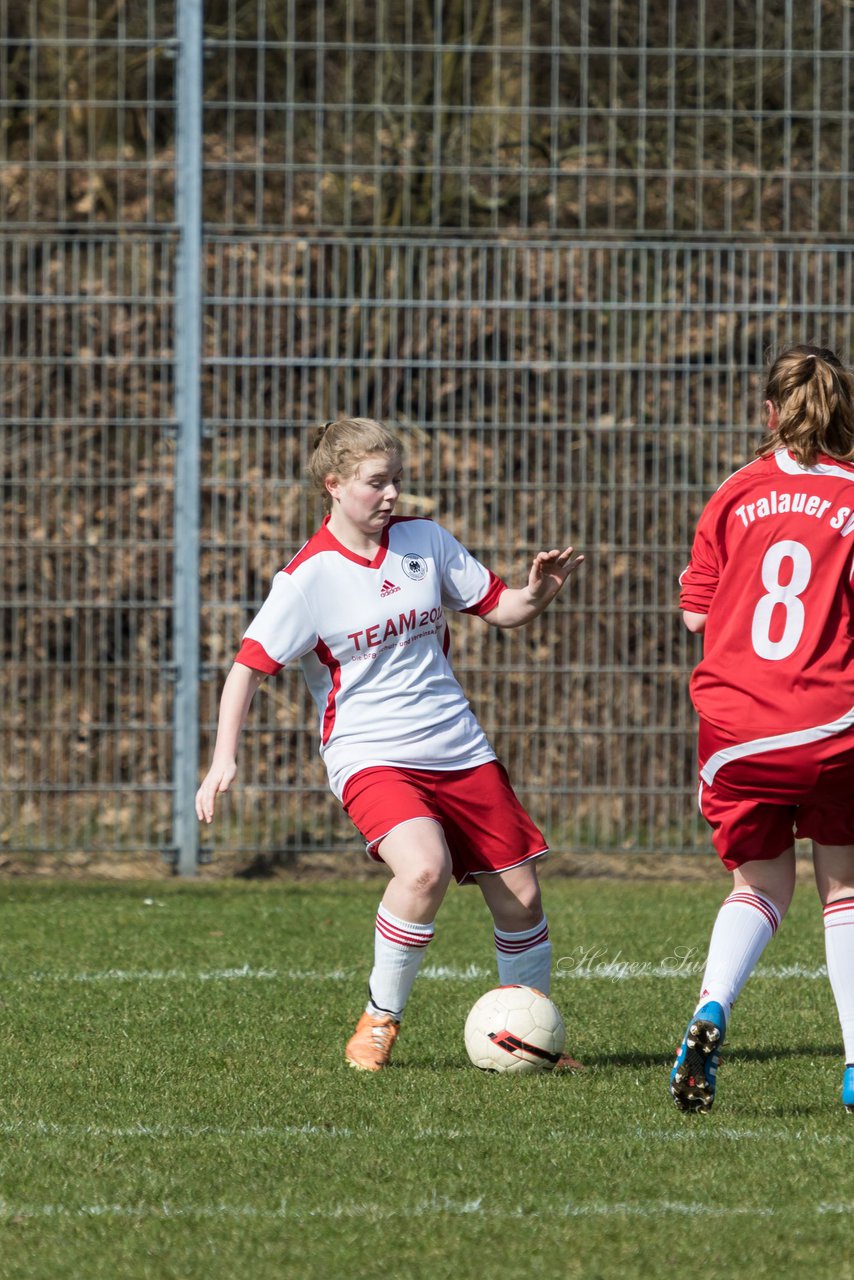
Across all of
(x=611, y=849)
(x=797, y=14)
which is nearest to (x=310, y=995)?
(x=611, y=849)

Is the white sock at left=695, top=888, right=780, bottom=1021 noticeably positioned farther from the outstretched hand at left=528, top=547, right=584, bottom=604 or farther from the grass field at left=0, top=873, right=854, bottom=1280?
the outstretched hand at left=528, top=547, right=584, bottom=604

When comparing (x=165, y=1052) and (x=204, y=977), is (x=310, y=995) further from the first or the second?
(x=165, y=1052)

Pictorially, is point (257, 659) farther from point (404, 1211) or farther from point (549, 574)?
point (404, 1211)

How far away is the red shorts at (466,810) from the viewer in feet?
16.4

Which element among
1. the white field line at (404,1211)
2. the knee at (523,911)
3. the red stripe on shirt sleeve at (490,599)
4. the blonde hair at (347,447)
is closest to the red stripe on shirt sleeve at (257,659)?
the blonde hair at (347,447)

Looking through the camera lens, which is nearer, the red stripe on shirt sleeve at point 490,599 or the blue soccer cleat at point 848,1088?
the blue soccer cleat at point 848,1088

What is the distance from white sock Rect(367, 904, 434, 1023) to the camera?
4.95m

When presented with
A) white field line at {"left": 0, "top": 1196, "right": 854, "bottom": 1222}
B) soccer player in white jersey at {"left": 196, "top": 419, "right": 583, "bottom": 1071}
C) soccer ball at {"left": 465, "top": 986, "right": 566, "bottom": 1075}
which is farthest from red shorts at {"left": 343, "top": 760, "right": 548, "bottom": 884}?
white field line at {"left": 0, "top": 1196, "right": 854, "bottom": 1222}

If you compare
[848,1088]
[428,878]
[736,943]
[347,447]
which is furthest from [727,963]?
[347,447]

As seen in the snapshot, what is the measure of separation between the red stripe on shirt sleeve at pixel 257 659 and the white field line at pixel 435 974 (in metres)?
1.76

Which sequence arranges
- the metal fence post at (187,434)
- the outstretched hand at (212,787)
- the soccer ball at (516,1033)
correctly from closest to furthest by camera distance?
1. the outstretched hand at (212,787)
2. the soccer ball at (516,1033)
3. the metal fence post at (187,434)

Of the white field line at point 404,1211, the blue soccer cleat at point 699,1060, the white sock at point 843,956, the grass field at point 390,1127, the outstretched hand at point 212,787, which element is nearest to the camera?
the grass field at point 390,1127

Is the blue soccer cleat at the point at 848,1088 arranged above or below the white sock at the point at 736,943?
below

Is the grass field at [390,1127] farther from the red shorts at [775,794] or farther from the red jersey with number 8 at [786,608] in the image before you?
the red jersey with number 8 at [786,608]
